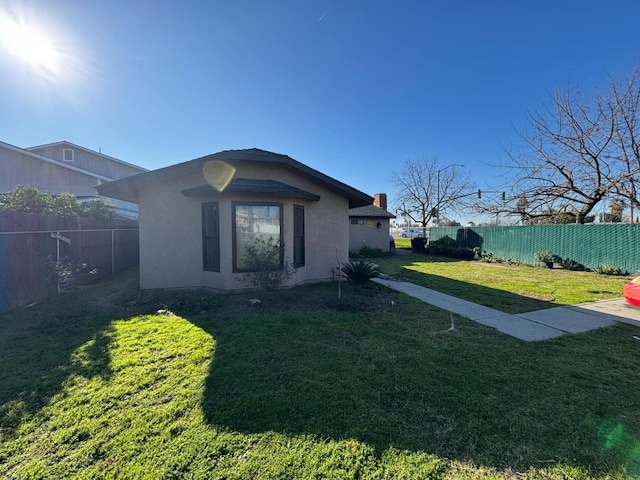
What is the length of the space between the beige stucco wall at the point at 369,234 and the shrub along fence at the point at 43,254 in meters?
14.0

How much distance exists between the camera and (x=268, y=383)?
3.24 m

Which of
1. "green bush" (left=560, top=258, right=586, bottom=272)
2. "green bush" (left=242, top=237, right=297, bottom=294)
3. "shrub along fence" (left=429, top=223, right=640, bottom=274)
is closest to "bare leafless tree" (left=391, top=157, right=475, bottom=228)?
"shrub along fence" (left=429, top=223, right=640, bottom=274)

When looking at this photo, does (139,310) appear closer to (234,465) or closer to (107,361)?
(107,361)

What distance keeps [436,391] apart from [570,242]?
1469cm

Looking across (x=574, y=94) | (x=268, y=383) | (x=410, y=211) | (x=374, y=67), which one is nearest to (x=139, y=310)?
(x=268, y=383)

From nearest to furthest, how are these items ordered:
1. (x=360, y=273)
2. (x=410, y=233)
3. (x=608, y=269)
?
1. (x=360, y=273)
2. (x=608, y=269)
3. (x=410, y=233)

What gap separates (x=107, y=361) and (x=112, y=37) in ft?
25.9

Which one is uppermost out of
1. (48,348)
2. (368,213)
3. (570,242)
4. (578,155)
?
(578,155)

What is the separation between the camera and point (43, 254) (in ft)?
22.3

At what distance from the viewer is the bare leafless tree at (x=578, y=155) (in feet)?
42.7

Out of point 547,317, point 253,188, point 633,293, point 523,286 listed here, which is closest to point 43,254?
point 253,188

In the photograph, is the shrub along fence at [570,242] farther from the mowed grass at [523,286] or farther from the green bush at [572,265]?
the mowed grass at [523,286]

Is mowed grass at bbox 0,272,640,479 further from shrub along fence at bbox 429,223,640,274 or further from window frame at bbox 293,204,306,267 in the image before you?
shrub along fence at bbox 429,223,640,274

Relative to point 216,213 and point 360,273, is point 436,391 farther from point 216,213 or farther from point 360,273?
point 216,213
